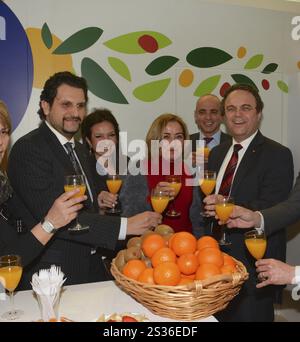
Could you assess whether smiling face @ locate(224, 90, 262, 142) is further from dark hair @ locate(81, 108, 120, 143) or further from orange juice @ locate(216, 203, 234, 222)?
dark hair @ locate(81, 108, 120, 143)

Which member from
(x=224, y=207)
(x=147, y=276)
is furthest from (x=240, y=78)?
(x=147, y=276)

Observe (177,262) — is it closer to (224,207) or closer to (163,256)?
(163,256)

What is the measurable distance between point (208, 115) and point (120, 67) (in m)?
0.97

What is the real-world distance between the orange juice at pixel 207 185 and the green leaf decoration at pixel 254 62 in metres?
2.05

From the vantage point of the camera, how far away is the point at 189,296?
1330 mm

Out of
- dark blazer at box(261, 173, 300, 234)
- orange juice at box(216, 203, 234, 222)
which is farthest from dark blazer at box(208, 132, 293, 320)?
orange juice at box(216, 203, 234, 222)

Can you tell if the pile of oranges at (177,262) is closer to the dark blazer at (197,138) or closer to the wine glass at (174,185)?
the wine glass at (174,185)

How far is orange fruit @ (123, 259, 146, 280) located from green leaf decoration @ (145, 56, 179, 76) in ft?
9.02

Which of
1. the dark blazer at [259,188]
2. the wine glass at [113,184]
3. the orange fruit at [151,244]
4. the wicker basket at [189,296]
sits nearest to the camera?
the wicker basket at [189,296]

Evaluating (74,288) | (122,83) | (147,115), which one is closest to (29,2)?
(122,83)

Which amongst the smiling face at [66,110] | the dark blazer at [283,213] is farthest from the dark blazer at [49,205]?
the dark blazer at [283,213]

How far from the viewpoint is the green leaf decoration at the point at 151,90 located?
3.91 m

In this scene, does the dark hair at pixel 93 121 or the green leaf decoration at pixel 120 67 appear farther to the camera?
the green leaf decoration at pixel 120 67
